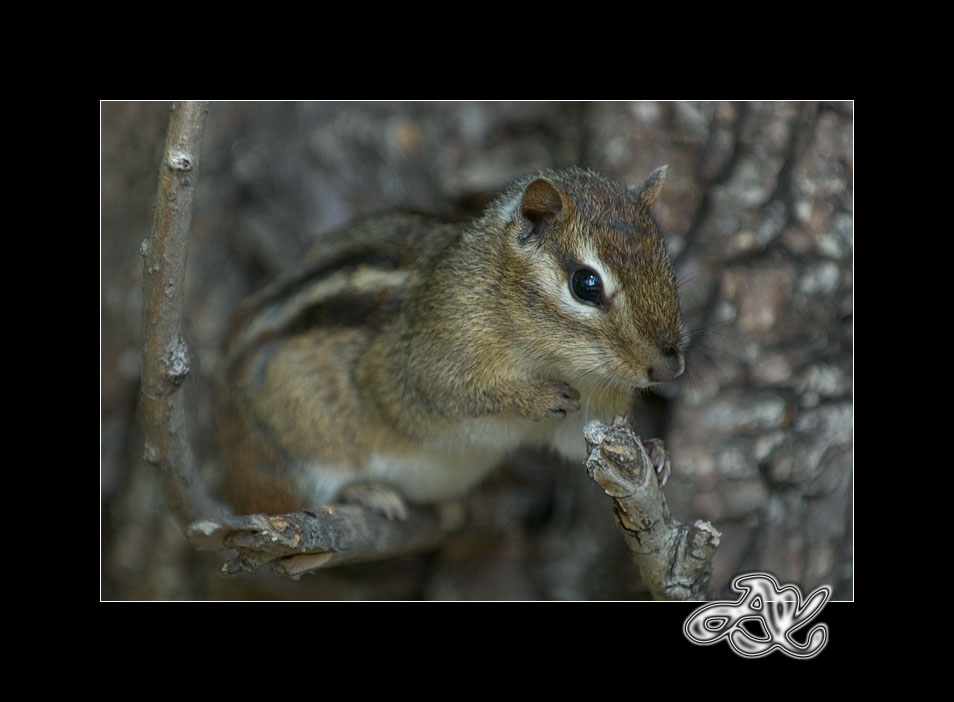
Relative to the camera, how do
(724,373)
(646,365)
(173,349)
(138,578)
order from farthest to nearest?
(138,578), (724,373), (646,365), (173,349)

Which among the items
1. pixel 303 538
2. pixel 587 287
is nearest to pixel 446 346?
pixel 587 287

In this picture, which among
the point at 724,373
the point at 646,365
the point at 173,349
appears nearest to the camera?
the point at 173,349

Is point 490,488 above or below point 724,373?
below

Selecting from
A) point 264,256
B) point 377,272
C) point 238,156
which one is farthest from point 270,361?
point 238,156

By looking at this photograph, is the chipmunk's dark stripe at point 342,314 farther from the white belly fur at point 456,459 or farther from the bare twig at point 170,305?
the bare twig at point 170,305

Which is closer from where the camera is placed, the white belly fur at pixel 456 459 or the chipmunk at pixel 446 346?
the chipmunk at pixel 446 346

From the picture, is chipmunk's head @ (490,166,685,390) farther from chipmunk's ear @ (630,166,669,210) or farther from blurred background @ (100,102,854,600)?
blurred background @ (100,102,854,600)

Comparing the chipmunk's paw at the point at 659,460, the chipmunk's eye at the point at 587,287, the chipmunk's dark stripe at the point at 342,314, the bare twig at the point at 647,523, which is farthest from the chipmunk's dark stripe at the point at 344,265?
the bare twig at the point at 647,523
